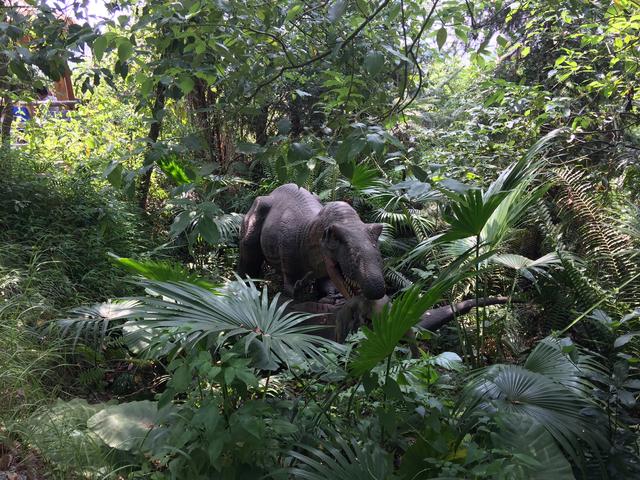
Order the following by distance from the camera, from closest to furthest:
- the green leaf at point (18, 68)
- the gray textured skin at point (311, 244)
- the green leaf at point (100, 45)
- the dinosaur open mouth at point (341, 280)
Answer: the green leaf at point (100, 45)
the green leaf at point (18, 68)
the gray textured skin at point (311, 244)
the dinosaur open mouth at point (341, 280)

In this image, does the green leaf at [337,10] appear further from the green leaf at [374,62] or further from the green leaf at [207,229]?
the green leaf at [207,229]

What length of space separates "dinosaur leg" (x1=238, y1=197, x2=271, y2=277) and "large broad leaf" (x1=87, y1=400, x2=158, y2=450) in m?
2.32

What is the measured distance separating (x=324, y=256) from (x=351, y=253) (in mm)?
354

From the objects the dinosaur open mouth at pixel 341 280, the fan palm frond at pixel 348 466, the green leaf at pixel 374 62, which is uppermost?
the green leaf at pixel 374 62

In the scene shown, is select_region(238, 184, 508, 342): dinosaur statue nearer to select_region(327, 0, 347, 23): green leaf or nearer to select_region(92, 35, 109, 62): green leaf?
select_region(327, 0, 347, 23): green leaf

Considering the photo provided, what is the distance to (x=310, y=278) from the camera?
14.8 feet

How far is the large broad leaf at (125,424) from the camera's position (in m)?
2.52

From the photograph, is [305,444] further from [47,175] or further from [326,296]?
[47,175]

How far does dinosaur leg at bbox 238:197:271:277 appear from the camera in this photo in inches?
195

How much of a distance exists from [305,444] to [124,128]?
602 cm

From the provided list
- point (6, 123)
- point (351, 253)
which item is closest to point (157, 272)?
point (351, 253)

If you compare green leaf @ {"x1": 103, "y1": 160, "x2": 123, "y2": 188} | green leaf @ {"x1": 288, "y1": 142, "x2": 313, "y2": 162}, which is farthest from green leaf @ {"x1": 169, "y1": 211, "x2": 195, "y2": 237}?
green leaf @ {"x1": 288, "y1": 142, "x2": 313, "y2": 162}

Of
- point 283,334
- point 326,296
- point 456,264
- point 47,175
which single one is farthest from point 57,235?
point 456,264

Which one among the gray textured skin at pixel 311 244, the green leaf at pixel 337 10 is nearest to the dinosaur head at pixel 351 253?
the gray textured skin at pixel 311 244
